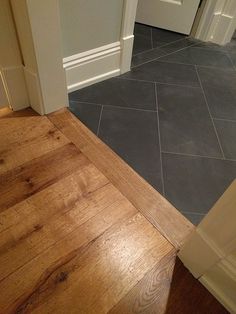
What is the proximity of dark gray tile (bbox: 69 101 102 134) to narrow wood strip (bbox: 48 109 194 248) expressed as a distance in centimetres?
4

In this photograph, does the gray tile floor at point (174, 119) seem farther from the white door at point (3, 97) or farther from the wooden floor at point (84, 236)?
the white door at point (3, 97)

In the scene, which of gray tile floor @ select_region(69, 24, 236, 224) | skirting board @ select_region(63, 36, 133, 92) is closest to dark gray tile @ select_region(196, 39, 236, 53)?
gray tile floor @ select_region(69, 24, 236, 224)

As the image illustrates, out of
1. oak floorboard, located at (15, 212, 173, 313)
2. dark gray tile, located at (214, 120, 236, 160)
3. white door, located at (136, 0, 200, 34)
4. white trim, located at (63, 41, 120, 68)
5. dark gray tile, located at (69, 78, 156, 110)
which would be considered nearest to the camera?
oak floorboard, located at (15, 212, 173, 313)

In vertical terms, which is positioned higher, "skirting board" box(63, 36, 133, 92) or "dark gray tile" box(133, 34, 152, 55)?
"skirting board" box(63, 36, 133, 92)

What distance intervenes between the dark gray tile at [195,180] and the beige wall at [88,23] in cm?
84

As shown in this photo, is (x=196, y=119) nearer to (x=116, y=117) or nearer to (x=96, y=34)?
(x=116, y=117)

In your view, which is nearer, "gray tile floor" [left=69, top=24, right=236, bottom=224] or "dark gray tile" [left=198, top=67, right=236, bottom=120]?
"gray tile floor" [left=69, top=24, right=236, bottom=224]

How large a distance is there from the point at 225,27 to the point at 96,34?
4.59 ft

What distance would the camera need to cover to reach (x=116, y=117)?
146 cm

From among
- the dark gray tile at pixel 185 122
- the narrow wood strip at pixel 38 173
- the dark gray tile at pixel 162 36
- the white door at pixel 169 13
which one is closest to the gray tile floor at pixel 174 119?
the dark gray tile at pixel 185 122

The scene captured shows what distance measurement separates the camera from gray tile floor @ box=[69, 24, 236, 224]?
1187 mm

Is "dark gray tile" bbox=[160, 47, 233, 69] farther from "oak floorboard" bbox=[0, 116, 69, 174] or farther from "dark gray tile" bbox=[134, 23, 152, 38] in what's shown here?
"oak floorboard" bbox=[0, 116, 69, 174]

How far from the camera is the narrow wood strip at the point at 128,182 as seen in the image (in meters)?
1.01

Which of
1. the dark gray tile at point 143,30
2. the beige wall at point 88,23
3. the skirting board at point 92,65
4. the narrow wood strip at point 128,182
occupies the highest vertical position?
the beige wall at point 88,23
